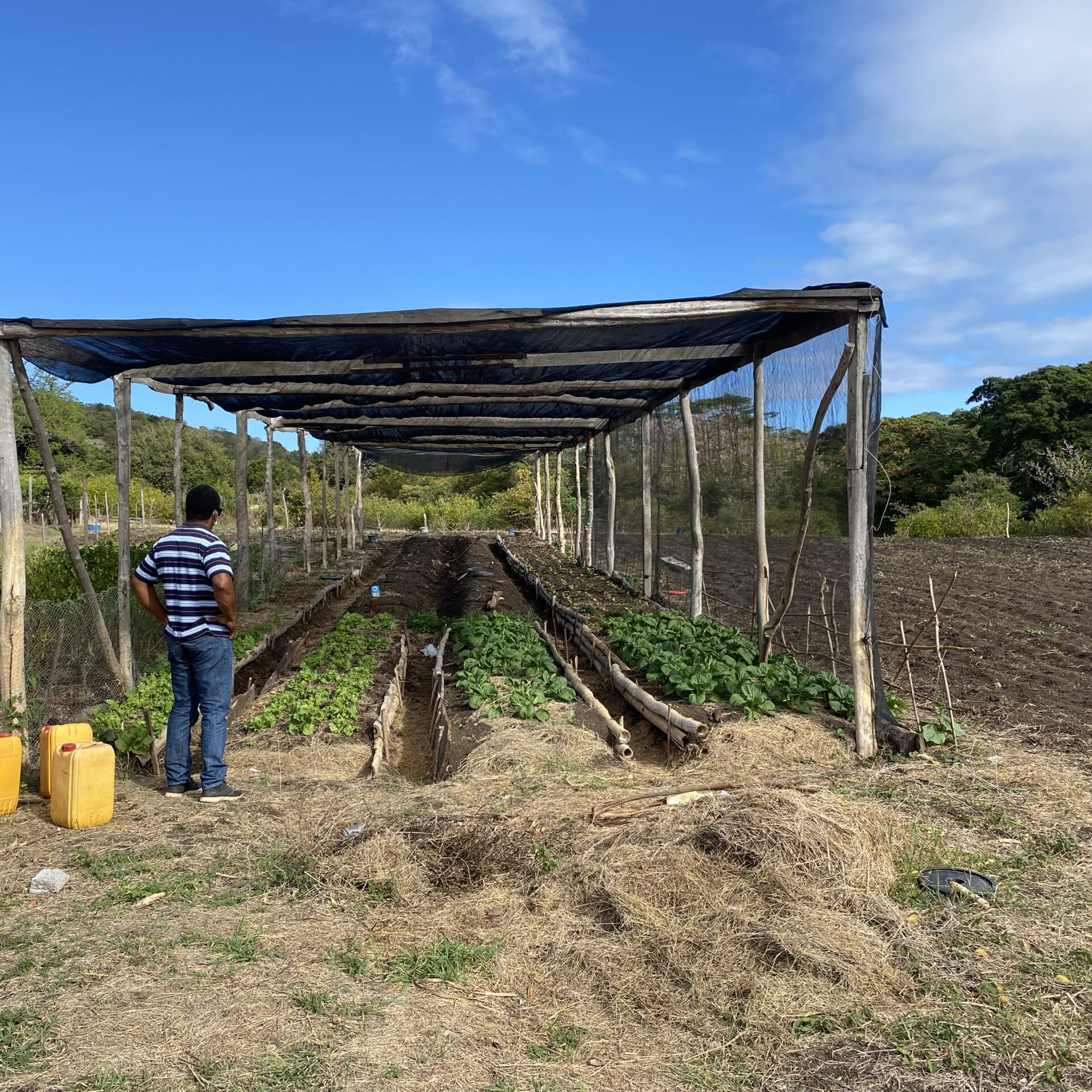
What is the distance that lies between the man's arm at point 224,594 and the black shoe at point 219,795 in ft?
3.26

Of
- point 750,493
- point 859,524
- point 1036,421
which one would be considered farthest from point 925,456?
point 859,524

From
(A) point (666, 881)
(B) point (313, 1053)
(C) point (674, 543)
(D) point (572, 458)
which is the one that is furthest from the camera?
(D) point (572, 458)

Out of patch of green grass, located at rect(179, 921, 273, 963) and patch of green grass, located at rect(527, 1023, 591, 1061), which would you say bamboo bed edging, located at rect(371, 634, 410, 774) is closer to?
patch of green grass, located at rect(179, 921, 273, 963)

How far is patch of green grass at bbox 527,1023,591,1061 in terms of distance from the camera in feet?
9.08

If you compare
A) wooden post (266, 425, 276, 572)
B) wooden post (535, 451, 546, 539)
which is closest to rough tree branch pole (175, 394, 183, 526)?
wooden post (266, 425, 276, 572)

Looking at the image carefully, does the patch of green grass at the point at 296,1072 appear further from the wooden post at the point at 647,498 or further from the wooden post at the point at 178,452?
the wooden post at the point at 647,498

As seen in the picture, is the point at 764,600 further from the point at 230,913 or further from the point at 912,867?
the point at 230,913

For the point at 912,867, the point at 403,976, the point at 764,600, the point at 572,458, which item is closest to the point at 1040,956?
Answer: the point at 912,867

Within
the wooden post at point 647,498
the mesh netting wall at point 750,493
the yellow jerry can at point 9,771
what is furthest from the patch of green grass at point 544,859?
the wooden post at point 647,498

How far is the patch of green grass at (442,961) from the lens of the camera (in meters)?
3.21

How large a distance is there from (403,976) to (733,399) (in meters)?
7.16

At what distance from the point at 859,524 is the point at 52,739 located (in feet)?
17.5

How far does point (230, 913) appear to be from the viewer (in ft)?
12.3

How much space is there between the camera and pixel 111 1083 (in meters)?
2.59
